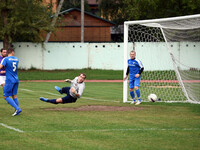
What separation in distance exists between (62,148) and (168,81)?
644 inches

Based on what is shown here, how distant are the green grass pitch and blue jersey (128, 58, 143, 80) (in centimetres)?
182

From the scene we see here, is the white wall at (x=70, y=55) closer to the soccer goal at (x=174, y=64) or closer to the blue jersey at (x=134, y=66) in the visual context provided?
the soccer goal at (x=174, y=64)

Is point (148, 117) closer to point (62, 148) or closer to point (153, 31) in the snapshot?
point (62, 148)

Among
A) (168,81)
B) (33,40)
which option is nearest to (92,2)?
(33,40)

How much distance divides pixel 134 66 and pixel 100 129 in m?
5.99

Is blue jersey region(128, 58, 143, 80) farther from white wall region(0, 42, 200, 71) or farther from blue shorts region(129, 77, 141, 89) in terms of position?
white wall region(0, 42, 200, 71)

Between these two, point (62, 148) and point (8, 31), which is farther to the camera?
point (8, 31)

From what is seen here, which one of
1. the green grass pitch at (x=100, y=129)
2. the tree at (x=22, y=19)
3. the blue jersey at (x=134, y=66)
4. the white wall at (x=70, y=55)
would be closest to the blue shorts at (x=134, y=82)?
the blue jersey at (x=134, y=66)

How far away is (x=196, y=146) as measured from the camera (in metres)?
8.06

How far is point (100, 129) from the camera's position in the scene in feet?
32.4

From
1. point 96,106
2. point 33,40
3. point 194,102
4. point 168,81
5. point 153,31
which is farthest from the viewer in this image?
point 33,40

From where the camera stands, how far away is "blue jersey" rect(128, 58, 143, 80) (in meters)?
15.4

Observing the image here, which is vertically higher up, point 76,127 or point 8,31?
point 8,31

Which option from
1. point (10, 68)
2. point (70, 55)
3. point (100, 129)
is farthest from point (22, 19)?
point (100, 129)
